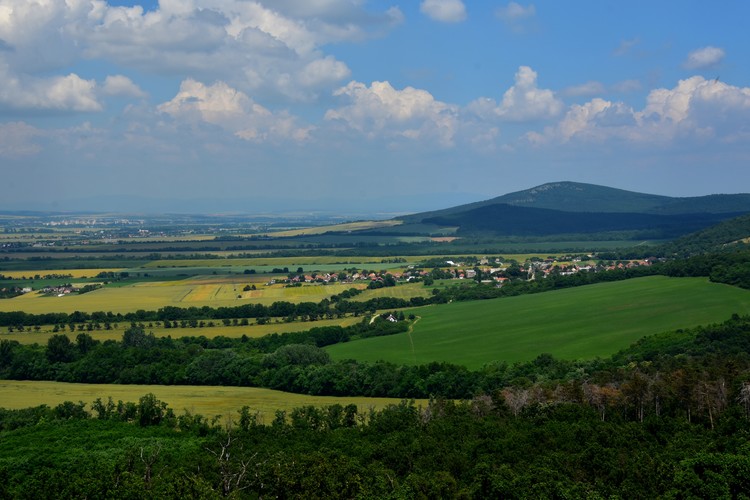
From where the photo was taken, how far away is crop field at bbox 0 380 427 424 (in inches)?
2089

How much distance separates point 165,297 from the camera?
10731 cm

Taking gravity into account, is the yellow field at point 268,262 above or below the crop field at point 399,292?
above

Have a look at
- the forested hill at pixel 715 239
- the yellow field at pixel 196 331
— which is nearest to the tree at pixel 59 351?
the yellow field at pixel 196 331

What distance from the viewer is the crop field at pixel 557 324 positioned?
66.4 metres

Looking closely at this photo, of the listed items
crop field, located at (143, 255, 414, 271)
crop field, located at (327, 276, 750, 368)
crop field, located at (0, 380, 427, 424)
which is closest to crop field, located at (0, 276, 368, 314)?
crop field, located at (327, 276, 750, 368)

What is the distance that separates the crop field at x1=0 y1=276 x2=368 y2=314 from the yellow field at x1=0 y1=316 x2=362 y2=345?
38.5ft

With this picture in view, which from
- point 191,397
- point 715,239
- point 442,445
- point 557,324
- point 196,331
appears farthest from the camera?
point 715,239

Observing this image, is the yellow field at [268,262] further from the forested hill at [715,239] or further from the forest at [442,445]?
the forest at [442,445]

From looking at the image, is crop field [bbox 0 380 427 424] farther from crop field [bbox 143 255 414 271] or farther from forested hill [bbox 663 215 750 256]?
forested hill [bbox 663 215 750 256]

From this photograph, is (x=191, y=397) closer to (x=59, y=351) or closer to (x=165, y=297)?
(x=59, y=351)

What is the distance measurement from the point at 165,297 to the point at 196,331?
25.5 m

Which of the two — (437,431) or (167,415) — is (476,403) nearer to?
(437,431)

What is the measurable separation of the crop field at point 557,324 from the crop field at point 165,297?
24584 mm

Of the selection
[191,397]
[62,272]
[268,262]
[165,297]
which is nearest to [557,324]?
[191,397]
